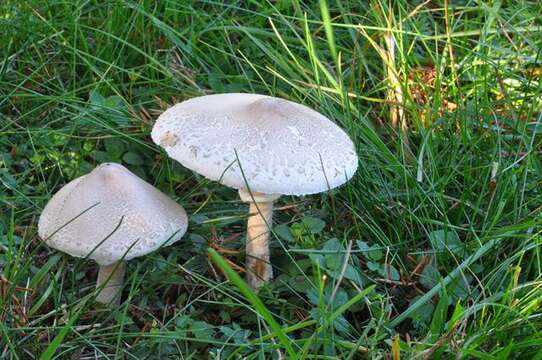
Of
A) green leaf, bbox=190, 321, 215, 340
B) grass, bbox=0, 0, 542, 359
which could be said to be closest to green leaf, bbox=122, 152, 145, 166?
grass, bbox=0, 0, 542, 359

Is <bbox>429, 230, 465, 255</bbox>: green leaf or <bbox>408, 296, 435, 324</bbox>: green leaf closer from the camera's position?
<bbox>408, 296, 435, 324</bbox>: green leaf

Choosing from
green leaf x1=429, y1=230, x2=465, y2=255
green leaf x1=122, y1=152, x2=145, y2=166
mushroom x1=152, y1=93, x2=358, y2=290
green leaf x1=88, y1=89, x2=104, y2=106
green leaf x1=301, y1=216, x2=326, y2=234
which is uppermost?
mushroom x1=152, y1=93, x2=358, y2=290

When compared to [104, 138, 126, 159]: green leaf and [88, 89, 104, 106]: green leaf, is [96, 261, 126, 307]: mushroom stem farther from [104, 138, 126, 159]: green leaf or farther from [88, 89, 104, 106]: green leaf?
[88, 89, 104, 106]: green leaf

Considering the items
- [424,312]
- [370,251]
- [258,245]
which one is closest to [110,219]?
[258,245]

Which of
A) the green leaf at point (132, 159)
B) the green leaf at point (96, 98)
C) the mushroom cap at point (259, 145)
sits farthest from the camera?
the green leaf at point (96, 98)

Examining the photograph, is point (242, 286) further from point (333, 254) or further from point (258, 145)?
point (333, 254)

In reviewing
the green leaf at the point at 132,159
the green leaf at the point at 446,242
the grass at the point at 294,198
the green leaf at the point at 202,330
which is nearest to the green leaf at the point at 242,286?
the grass at the point at 294,198

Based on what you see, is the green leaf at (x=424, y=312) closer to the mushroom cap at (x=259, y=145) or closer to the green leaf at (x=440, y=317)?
the green leaf at (x=440, y=317)
